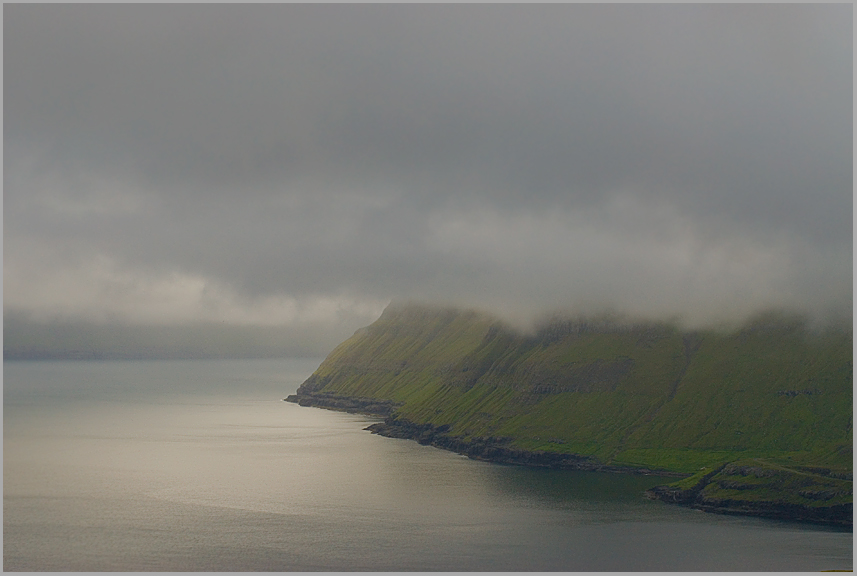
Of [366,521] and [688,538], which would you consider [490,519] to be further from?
[688,538]

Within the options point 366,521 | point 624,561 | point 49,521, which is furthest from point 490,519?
point 49,521

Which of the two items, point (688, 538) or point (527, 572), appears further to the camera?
point (688, 538)

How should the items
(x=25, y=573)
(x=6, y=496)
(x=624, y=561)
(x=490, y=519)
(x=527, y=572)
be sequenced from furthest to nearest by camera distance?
(x=490, y=519) → (x=6, y=496) → (x=624, y=561) → (x=527, y=572) → (x=25, y=573)

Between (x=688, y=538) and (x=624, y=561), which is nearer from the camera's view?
(x=624, y=561)

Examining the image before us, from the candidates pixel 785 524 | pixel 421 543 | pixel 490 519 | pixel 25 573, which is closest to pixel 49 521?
pixel 25 573

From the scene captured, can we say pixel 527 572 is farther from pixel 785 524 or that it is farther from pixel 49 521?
pixel 49 521

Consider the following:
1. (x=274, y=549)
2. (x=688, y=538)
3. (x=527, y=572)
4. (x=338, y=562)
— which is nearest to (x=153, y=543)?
(x=274, y=549)

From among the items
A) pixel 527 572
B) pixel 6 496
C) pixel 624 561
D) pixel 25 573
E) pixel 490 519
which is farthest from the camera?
pixel 490 519

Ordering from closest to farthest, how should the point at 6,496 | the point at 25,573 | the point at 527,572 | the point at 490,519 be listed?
the point at 25,573 → the point at 527,572 → the point at 6,496 → the point at 490,519

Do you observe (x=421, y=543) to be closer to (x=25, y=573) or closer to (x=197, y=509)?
(x=197, y=509)
